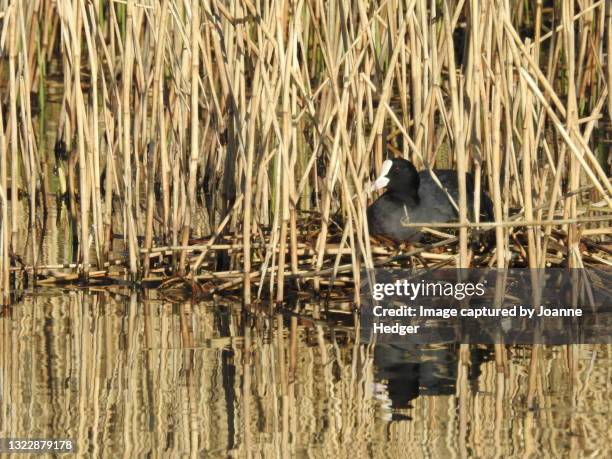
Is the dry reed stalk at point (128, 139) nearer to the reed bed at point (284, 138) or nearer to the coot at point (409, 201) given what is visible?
the reed bed at point (284, 138)

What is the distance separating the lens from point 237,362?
4.31 meters

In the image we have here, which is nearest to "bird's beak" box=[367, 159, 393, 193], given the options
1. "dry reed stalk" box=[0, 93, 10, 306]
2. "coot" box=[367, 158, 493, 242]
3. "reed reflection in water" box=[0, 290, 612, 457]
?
"coot" box=[367, 158, 493, 242]

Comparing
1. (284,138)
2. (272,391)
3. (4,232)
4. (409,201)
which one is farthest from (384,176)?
(272,391)

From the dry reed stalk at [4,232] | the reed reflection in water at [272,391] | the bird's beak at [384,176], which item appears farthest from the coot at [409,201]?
the dry reed stalk at [4,232]

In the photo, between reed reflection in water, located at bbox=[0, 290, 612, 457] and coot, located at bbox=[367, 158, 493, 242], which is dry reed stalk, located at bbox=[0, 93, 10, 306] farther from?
coot, located at bbox=[367, 158, 493, 242]

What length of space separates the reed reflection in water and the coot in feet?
3.54

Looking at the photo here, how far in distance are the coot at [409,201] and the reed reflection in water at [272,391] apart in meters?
1.08

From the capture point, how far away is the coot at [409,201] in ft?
18.9

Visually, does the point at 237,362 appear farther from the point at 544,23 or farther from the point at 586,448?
the point at 544,23

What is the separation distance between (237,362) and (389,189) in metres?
1.65

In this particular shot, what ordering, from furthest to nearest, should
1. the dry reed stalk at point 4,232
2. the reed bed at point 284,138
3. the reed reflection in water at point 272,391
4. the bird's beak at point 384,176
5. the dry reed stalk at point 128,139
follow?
the bird's beak at point 384,176
the dry reed stalk at point 128,139
the dry reed stalk at point 4,232
the reed bed at point 284,138
the reed reflection in water at point 272,391

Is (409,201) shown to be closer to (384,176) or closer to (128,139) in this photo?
(384,176)

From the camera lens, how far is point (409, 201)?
591 cm

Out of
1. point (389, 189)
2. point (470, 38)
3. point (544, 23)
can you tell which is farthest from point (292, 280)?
point (544, 23)
